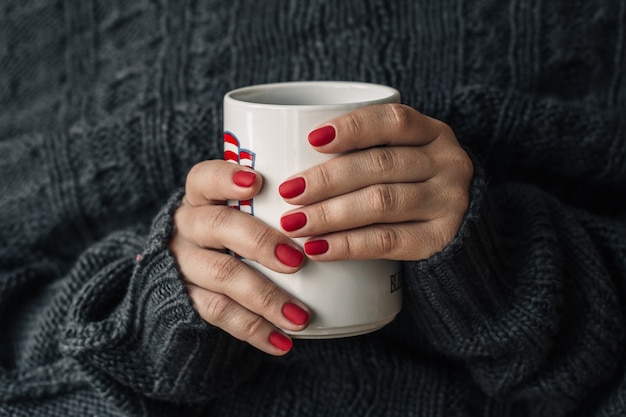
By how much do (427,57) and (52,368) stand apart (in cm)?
56

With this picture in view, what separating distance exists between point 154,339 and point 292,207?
0.24 m

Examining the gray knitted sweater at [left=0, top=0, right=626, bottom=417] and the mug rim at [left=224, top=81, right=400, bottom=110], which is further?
the gray knitted sweater at [left=0, top=0, right=626, bottom=417]

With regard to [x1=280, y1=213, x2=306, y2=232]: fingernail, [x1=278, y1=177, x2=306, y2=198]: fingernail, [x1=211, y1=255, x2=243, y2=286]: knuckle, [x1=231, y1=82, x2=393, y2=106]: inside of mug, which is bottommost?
[x1=211, y1=255, x2=243, y2=286]: knuckle

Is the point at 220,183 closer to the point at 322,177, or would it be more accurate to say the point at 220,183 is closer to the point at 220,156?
the point at 322,177

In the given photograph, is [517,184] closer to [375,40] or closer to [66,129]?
[375,40]

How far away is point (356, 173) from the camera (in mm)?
628

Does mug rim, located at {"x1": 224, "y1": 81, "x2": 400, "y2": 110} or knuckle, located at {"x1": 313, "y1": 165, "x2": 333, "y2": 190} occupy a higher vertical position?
mug rim, located at {"x1": 224, "y1": 81, "x2": 400, "y2": 110}

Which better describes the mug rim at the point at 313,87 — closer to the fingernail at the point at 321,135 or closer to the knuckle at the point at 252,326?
the fingernail at the point at 321,135

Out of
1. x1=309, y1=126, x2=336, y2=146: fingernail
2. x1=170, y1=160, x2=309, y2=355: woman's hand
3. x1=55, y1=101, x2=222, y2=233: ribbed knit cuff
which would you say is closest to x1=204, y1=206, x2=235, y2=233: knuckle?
x1=170, y1=160, x2=309, y2=355: woman's hand

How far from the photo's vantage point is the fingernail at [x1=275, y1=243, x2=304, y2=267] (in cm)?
62

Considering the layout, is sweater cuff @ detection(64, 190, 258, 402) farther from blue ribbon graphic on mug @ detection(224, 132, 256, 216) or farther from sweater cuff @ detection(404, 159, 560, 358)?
sweater cuff @ detection(404, 159, 560, 358)

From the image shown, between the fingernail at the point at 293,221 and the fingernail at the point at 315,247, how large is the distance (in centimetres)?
2

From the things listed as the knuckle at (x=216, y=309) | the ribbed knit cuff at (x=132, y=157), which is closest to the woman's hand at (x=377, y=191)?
the knuckle at (x=216, y=309)

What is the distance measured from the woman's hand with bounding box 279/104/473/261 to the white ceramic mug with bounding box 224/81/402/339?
1cm
